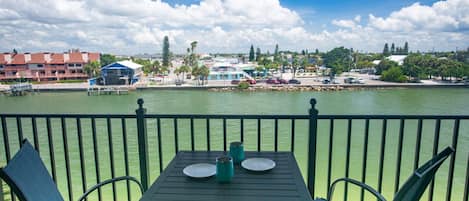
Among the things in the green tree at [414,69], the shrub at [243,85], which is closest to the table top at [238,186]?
the shrub at [243,85]

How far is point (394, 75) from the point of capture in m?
34.4

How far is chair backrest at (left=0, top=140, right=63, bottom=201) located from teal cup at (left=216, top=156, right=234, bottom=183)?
71 cm

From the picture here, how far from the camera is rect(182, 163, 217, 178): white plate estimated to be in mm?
1306

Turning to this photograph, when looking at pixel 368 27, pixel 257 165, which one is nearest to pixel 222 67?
pixel 368 27

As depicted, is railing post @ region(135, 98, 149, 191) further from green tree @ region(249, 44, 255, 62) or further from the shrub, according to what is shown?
green tree @ region(249, 44, 255, 62)

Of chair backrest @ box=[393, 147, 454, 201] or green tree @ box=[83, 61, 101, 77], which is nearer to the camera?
chair backrest @ box=[393, 147, 454, 201]

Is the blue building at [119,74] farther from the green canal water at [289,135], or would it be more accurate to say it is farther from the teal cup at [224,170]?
the teal cup at [224,170]

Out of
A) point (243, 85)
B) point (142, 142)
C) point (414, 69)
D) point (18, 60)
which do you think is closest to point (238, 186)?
point (142, 142)

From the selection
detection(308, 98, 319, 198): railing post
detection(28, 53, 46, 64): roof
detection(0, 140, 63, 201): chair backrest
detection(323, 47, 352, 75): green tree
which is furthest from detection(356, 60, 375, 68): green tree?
detection(0, 140, 63, 201): chair backrest

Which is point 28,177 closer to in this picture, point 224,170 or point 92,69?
point 224,170

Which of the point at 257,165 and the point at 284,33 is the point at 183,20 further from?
the point at 257,165

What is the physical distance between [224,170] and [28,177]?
0.78 m

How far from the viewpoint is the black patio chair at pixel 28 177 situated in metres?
1.04

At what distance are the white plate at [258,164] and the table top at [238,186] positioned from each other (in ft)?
0.08
